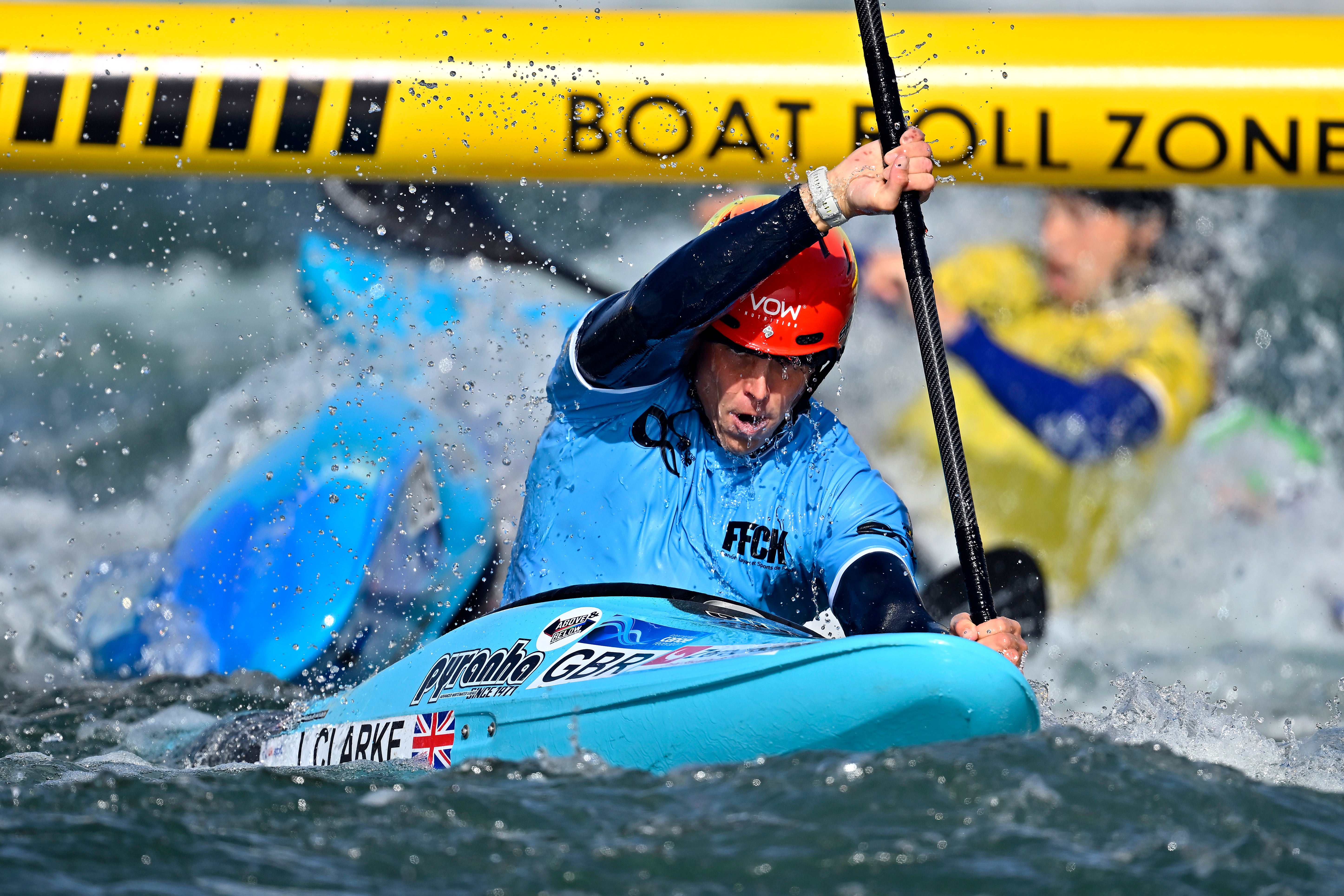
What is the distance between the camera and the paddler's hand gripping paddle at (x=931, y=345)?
301 cm

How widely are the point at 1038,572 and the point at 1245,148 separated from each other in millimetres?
1445

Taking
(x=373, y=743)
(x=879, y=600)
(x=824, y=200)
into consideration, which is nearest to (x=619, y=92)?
(x=824, y=200)

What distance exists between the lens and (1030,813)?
222cm

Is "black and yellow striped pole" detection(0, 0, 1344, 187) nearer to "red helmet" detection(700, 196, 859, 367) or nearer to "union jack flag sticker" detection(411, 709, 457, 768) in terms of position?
"red helmet" detection(700, 196, 859, 367)

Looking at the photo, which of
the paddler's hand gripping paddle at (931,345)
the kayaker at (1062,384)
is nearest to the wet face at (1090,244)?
the kayaker at (1062,384)

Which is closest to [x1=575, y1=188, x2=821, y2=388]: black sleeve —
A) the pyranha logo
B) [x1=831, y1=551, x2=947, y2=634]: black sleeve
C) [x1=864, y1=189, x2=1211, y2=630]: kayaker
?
the pyranha logo

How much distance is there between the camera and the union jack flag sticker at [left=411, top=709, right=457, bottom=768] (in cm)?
279

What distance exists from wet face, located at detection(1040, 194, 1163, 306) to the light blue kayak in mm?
3461

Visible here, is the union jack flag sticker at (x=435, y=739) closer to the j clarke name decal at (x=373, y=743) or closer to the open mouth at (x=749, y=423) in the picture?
the j clarke name decal at (x=373, y=743)

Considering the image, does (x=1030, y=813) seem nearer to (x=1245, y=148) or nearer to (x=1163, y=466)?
(x=1245, y=148)

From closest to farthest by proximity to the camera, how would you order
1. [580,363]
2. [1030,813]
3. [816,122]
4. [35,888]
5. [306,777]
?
[35,888] → [1030,813] → [306,777] → [580,363] → [816,122]

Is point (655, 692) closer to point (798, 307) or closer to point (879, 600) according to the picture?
point (879, 600)

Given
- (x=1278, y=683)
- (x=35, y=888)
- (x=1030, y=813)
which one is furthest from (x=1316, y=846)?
(x=1278, y=683)

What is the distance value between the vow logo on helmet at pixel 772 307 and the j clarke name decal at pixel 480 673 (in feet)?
2.73
